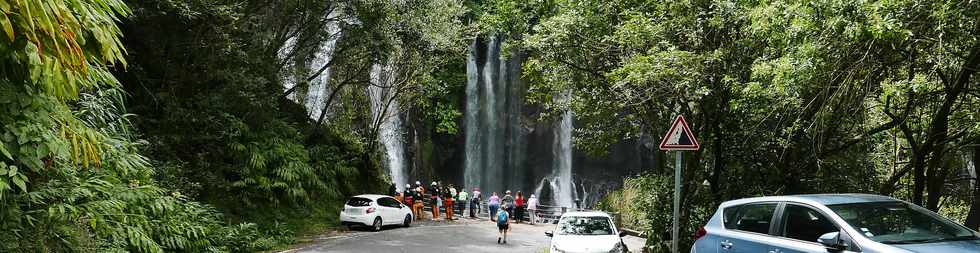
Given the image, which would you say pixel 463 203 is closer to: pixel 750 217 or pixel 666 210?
pixel 666 210

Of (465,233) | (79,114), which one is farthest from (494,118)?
(79,114)

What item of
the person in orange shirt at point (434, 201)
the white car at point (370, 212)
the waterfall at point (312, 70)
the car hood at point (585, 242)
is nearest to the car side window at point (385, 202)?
the white car at point (370, 212)

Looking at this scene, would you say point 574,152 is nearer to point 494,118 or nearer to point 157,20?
point 494,118

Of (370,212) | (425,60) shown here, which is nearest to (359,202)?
(370,212)

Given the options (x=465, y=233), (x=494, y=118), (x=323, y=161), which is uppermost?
(x=494, y=118)

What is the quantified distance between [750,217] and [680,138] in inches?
57.4

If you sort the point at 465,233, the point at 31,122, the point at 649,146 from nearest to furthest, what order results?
the point at 31,122
the point at 465,233
the point at 649,146

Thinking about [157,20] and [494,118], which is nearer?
[157,20]

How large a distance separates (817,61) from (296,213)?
1739 cm

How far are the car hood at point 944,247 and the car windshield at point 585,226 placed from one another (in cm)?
768

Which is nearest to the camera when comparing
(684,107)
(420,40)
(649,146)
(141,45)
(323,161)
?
(684,107)

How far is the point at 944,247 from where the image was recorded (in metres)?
5.30

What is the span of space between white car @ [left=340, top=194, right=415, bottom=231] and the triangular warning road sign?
1447 cm

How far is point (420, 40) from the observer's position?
861 inches
